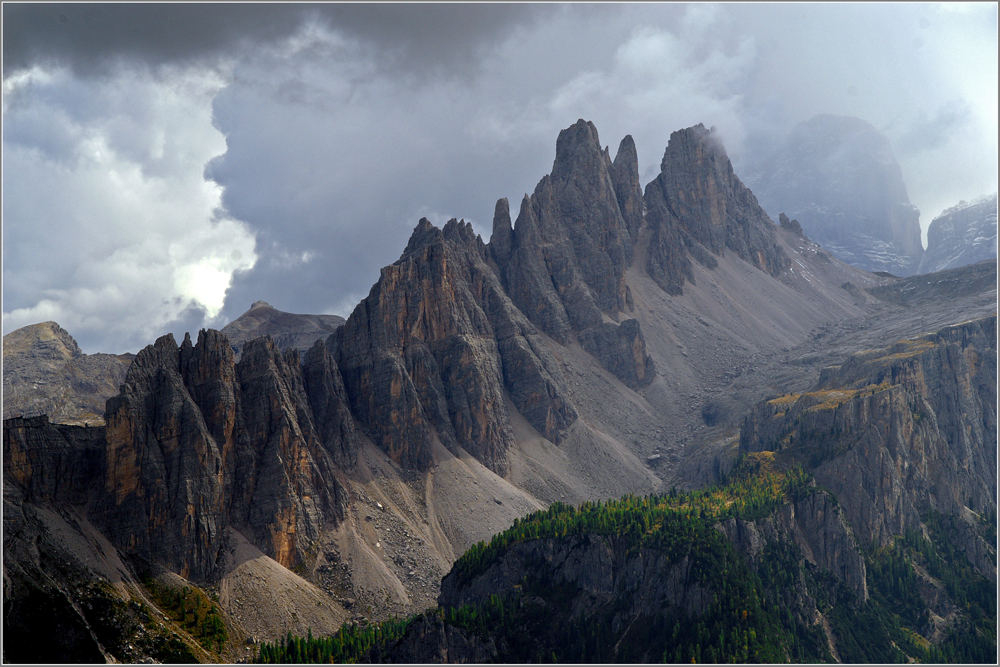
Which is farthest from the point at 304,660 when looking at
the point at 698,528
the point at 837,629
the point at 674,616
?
the point at 837,629

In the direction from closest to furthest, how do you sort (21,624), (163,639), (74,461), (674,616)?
(21,624) → (163,639) → (674,616) → (74,461)

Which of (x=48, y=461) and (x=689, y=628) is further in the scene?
(x=48, y=461)

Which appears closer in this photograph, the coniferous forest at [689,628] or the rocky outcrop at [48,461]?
the coniferous forest at [689,628]

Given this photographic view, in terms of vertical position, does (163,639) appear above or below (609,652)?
above

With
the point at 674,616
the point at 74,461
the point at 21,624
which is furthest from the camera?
the point at 74,461

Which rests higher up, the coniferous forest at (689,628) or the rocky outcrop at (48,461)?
the rocky outcrop at (48,461)

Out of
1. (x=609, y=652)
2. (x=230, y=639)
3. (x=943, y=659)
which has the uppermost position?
(x=230, y=639)

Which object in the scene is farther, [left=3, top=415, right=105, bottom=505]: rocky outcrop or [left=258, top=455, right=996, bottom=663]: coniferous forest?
[left=3, top=415, right=105, bottom=505]: rocky outcrop

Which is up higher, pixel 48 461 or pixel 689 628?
pixel 48 461

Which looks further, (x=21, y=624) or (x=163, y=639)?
(x=163, y=639)

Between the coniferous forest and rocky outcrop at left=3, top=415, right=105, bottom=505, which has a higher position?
rocky outcrop at left=3, top=415, right=105, bottom=505

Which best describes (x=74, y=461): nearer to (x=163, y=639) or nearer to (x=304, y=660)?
(x=163, y=639)
